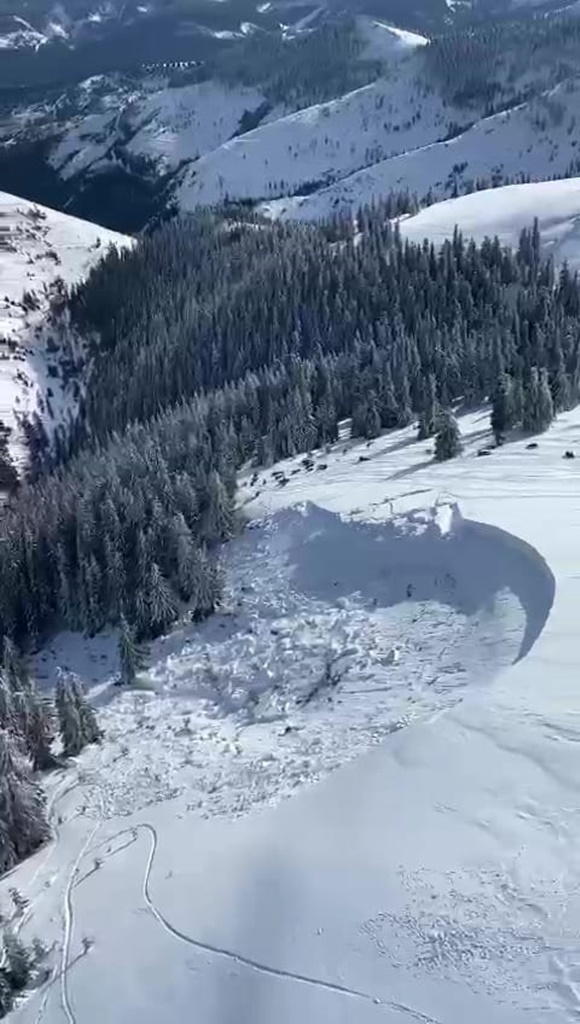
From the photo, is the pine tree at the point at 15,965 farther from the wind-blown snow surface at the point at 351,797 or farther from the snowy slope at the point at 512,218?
the snowy slope at the point at 512,218

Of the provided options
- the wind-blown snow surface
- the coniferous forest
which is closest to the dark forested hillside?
the coniferous forest

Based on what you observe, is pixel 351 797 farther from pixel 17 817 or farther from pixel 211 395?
pixel 211 395

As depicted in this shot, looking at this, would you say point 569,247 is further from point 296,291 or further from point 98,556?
point 98,556

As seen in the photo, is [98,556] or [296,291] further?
[296,291]

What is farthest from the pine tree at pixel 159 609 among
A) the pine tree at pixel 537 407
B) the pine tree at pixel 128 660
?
the pine tree at pixel 537 407

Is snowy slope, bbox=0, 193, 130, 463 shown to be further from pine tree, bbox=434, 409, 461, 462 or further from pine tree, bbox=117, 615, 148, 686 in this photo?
pine tree, bbox=117, 615, 148, 686

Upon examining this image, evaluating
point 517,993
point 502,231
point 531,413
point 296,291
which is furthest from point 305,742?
point 502,231
